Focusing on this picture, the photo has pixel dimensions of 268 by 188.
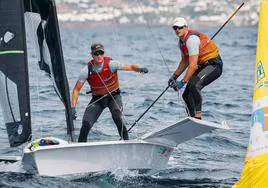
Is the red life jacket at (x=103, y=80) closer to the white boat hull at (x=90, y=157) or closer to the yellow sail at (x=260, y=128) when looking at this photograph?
the white boat hull at (x=90, y=157)

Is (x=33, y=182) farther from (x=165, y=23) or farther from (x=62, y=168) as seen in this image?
(x=165, y=23)

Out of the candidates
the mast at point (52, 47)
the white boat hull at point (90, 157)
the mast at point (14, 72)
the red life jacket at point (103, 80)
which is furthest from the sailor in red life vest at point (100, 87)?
the mast at point (14, 72)

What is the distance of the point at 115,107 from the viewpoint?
877 cm

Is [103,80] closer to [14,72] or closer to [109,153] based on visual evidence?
[109,153]

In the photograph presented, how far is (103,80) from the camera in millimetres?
8742

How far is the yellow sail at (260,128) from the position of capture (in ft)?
21.6

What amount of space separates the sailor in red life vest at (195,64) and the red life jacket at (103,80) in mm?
736

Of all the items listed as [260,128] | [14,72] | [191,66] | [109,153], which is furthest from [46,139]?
[260,128]

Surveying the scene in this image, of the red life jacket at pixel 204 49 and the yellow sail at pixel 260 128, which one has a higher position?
the red life jacket at pixel 204 49

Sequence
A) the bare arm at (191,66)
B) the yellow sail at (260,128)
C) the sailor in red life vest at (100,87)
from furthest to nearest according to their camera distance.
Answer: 1. the sailor in red life vest at (100,87)
2. the bare arm at (191,66)
3. the yellow sail at (260,128)

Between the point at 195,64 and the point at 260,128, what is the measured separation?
1773 mm

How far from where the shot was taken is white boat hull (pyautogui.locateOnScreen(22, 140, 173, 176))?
26.2 feet

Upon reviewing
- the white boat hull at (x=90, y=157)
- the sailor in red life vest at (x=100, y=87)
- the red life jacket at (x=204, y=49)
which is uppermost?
the red life jacket at (x=204, y=49)

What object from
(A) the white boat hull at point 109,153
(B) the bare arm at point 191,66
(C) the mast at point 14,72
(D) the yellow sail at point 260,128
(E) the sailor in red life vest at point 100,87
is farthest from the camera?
(E) the sailor in red life vest at point 100,87
